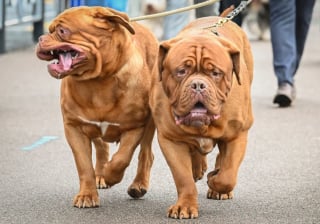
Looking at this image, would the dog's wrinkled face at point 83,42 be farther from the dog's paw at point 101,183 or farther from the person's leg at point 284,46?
the person's leg at point 284,46

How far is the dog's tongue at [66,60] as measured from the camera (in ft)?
20.3

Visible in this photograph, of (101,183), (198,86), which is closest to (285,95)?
(101,183)

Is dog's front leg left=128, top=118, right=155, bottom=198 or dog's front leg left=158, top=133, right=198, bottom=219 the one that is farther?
dog's front leg left=128, top=118, right=155, bottom=198

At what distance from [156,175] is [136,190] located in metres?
0.89

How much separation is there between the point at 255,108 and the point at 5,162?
12.0 ft

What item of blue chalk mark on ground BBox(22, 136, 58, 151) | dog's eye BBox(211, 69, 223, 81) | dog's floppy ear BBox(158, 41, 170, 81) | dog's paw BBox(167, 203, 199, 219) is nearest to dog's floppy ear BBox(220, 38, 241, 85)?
dog's eye BBox(211, 69, 223, 81)

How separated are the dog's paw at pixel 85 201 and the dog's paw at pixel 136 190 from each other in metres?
0.33

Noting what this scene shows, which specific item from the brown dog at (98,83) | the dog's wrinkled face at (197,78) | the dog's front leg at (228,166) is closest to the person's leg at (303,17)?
the brown dog at (98,83)

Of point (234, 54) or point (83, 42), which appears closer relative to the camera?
point (234, 54)

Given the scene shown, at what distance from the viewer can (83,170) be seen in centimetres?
655

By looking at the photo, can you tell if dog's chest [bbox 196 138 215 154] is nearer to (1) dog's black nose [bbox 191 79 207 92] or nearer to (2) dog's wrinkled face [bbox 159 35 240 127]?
(2) dog's wrinkled face [bbox 159 35 240 127]

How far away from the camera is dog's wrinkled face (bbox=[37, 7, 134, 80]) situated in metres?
6.20

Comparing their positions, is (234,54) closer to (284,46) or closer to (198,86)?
(198,86)

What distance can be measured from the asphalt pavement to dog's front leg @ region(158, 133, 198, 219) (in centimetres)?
6
